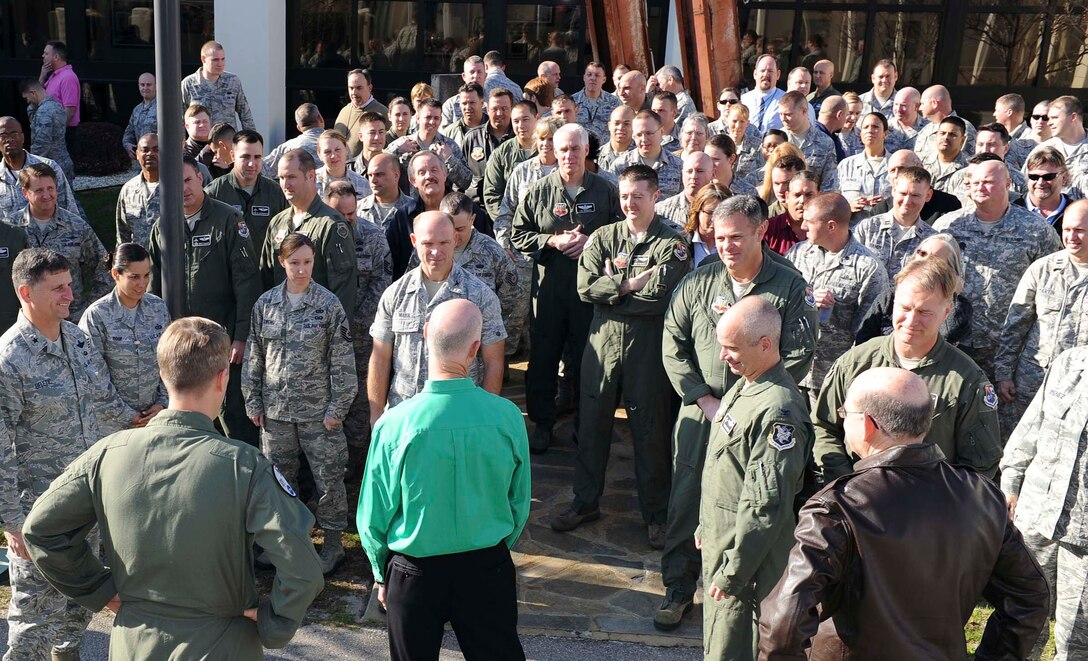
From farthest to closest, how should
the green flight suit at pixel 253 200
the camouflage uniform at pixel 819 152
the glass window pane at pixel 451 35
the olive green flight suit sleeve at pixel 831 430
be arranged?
1. the glass window pane at pixel 451 35
2. the camouflage uniform at pixel 819 152
3. the green flight suit at pixel 253 200
4. the olive green flight suit sleeve at pixel 831 430

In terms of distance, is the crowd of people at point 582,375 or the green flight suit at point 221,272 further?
the green flight suit at point 221,272

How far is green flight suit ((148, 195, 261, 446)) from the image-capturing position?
6.46m

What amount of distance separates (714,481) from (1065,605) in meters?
1.57

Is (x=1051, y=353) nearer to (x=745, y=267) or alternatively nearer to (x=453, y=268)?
(x=745, y=267)

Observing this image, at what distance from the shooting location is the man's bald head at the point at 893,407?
3252 millimetres

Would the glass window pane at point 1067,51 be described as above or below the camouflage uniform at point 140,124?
above

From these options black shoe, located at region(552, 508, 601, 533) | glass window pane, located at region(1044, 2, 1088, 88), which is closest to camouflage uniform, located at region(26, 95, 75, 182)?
black shoe, located at region(552, 508, 601, 533)

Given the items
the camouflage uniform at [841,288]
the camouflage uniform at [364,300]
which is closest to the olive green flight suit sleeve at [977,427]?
the camouflage uniform at [841,288]

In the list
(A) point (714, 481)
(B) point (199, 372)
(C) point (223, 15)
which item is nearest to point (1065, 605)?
(A) point (714, 481)

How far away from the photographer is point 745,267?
205 inches

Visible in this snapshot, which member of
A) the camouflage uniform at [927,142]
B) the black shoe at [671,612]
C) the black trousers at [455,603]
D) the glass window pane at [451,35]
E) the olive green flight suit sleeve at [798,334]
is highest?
the glass window pane at [451,35]

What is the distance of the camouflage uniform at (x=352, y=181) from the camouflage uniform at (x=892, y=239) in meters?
3.50

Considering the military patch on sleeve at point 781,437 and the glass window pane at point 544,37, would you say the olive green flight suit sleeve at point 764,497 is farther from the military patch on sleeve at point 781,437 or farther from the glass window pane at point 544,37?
the glass window pane at point 544,37

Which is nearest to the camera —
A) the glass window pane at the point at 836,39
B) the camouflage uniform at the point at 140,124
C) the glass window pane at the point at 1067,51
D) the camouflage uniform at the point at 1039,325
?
the camouflage uniform at the point at 1039,325
